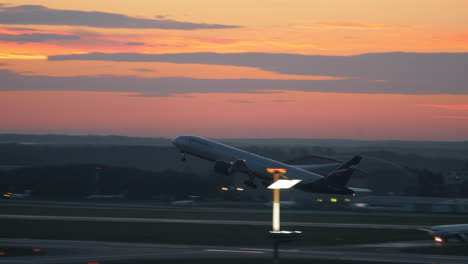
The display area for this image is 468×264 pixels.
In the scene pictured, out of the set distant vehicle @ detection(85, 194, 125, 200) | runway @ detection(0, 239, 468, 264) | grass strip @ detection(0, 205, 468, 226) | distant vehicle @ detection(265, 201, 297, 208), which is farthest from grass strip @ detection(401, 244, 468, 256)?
distant vehicle @ detection(85, 194, 125, 200)

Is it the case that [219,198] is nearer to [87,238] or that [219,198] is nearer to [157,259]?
→ [87,238]

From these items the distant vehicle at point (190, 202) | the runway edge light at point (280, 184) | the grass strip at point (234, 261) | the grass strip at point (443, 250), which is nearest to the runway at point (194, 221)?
the grass strip at point (443, 250)

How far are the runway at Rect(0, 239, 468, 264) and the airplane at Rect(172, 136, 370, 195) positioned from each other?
38.6m

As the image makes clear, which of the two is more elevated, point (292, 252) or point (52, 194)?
point (52, 194)

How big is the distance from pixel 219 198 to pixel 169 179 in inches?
921

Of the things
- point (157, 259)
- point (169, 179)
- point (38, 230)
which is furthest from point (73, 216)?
point (169, 179)

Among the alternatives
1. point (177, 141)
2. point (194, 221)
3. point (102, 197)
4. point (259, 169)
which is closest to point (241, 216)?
point (259, 169)

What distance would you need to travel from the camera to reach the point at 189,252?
208 feet

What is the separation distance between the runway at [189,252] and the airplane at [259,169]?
3857 centimetres

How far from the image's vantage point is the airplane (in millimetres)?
110125

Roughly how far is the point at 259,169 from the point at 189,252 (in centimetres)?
4958

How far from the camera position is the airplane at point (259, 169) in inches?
4336

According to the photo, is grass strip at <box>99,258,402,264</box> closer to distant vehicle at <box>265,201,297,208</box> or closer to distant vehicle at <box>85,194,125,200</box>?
distant vehicle at <box>265,201,297,208</box>

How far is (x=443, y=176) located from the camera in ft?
586
